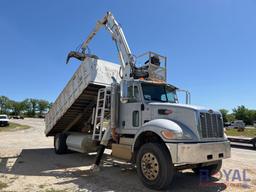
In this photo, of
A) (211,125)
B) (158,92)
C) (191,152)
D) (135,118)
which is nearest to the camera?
(191,152)

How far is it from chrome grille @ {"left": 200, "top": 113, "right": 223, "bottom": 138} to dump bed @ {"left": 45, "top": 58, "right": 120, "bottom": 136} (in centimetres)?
380

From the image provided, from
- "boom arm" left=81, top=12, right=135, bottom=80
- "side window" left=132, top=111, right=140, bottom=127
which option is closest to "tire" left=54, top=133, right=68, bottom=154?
"boom arm" left=81, top=12, right=135, bottom=80

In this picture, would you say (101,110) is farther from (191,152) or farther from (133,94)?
(191,152)

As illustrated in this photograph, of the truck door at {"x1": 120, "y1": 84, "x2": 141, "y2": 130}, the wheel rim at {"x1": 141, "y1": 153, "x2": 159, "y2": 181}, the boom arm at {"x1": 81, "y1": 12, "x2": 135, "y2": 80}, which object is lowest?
the wheel rim at {"x1": 141, "y1": 153, "x2": 159, "y2": 181}

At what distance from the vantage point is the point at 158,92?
23.5ft

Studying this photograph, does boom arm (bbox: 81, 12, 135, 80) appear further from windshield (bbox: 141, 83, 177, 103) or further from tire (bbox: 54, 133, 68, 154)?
tire (bbox: 54, 133, 68, 154)

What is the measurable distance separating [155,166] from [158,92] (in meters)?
2.41

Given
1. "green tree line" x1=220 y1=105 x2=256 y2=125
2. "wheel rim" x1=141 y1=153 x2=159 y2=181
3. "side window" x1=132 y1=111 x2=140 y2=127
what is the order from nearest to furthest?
"wheel rim" x1=141 y1=153 x2=159 y2=181 → "side window" x1=132 y1=111 x2=140 y2=127 → "green tree line" x1=220 y1=105 x2=256 y2=125

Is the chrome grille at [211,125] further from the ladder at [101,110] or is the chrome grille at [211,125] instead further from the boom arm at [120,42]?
the ladder at [101,110]

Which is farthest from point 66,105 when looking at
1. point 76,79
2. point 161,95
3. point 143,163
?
point 143,163

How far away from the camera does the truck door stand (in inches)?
268

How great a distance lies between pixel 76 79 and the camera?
8.98 metres

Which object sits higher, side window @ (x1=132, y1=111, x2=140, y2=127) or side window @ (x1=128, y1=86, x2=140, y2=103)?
side window @ (x1=128, y1=86, x2=140, y2=103)

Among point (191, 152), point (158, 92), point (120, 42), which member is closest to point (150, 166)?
point (191, 152)
